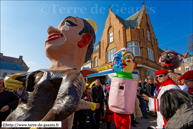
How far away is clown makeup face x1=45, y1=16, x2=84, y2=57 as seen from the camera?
1334 mm

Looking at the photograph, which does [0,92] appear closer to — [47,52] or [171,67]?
[47,52]

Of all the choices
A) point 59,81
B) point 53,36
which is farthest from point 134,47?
point 59,81

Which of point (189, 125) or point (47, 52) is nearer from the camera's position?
point (189, 125)

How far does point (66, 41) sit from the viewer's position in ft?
4.42

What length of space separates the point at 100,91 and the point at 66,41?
→ 2.69m

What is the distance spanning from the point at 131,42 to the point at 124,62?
10704 millimetres

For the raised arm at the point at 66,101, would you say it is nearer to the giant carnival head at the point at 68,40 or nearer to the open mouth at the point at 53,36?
the giant carnival head at the point at 68,40

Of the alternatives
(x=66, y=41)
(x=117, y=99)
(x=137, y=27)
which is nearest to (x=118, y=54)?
(x=117, y=99)

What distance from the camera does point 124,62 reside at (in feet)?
9.12

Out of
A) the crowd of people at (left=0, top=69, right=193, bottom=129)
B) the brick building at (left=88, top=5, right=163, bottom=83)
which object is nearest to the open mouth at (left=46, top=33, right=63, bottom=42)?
the crowd of people at (left=0, top=69, right=193, bottom=129)

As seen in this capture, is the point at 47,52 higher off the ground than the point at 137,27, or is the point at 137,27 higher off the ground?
the point at 137,27

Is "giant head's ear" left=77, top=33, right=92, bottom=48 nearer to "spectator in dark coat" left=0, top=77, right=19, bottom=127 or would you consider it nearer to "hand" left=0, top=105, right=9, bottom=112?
"spectator in dark coat" left=0, top=77, right=19, bottom=127

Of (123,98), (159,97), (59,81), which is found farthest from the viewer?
(123,98)

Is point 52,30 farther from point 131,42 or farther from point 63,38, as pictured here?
point 131,42
